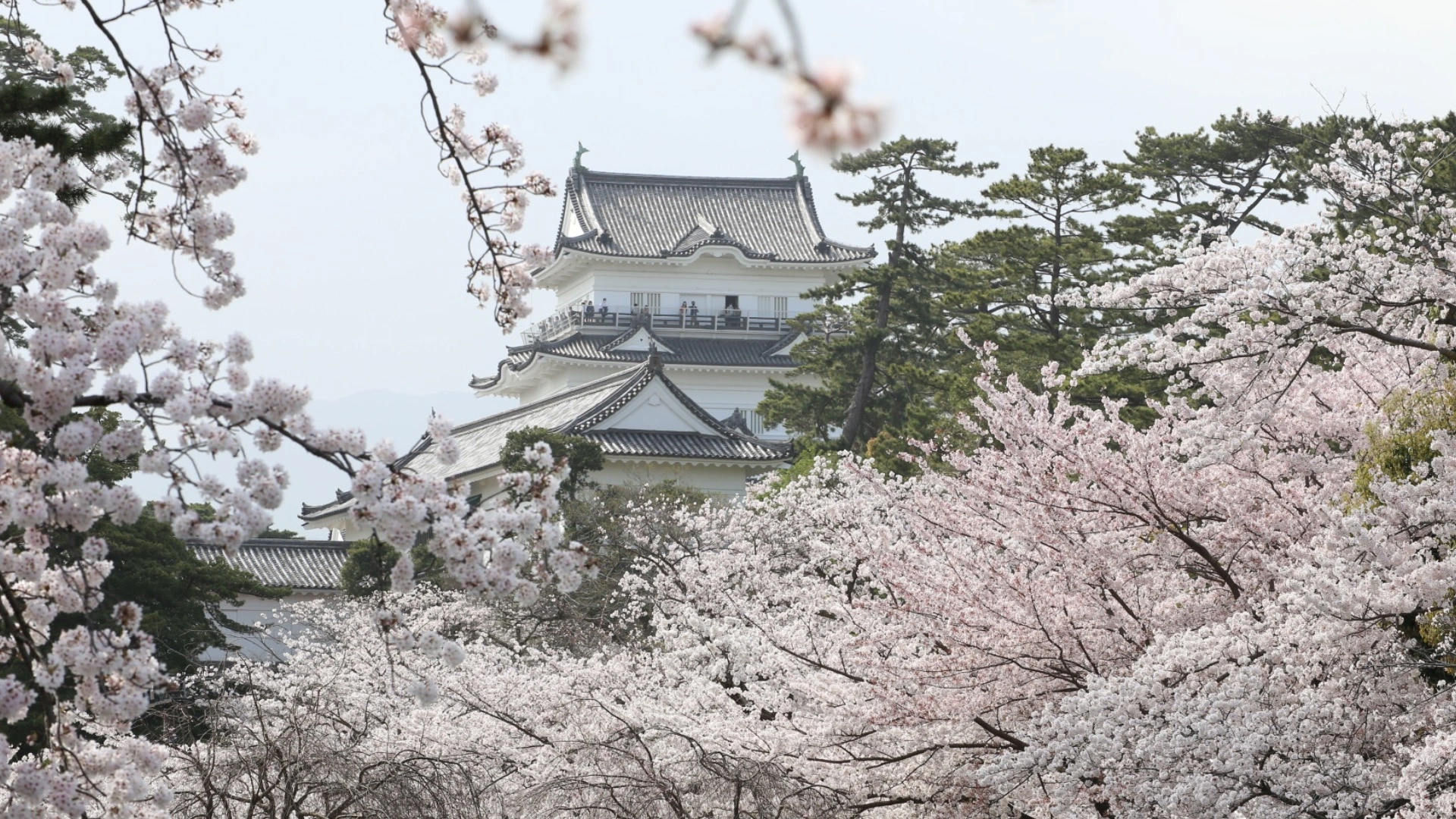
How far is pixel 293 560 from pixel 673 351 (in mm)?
12461

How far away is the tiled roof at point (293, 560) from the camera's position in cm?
2745

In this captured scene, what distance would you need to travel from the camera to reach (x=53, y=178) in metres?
4.38

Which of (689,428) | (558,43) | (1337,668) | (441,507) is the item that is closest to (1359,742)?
(1337,668)

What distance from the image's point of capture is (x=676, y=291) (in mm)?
40375

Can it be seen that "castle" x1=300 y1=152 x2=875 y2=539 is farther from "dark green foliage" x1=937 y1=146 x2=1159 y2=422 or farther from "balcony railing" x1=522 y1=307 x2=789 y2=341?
"dark green foliage" x1=937 y1=146 x2=1159 y2=422

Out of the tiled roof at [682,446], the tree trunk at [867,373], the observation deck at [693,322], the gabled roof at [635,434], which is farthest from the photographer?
the observation deck at [693,322]

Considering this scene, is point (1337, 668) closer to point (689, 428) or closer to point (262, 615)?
point (262, 615)

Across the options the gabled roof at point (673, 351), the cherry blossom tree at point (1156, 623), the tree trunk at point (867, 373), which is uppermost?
the gabled roof at point (673, 351)

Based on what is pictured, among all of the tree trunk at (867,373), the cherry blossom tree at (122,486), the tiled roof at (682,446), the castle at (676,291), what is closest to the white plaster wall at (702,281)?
the castle at (676,291)

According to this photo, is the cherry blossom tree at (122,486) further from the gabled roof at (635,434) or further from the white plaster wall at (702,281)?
the white plaster wall at (702,281)

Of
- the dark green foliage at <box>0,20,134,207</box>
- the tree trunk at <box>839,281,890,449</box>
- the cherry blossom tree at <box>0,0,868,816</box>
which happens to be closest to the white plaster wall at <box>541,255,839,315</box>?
the tree trunk at <box>839,281,890,449</box>

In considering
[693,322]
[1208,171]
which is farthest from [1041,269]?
[693,322]

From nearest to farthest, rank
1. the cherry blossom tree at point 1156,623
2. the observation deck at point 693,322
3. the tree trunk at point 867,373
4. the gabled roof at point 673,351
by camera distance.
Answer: the cherry blossom tree at point 1156,623 → the tree trunk at point 867,373 → the gabled roof at point 673,351 → the observation deck at point 693,322

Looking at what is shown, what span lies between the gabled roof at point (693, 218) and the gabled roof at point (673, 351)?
2.18 m
